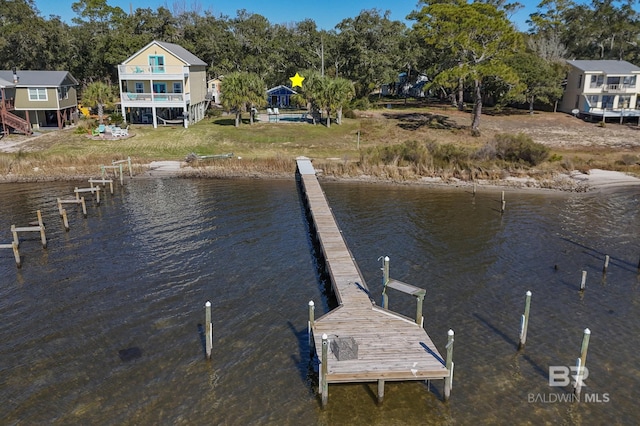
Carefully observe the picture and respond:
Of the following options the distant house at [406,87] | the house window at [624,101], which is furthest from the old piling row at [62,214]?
the house window at [624,101]

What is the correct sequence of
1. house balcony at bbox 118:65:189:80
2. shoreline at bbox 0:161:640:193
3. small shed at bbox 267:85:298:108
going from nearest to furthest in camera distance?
shoreline at bbox 0:161:640:193, house balcony at bbox 118:65:189:80, small shed at bbox 267:85:298:108

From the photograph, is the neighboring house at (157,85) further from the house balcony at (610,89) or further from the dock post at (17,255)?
the house balcony at (610,89)

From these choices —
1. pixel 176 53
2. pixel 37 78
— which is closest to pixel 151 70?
pixel 176 53

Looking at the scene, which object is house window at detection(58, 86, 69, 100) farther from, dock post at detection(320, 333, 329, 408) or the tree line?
dock post at detection(320, 333, 329, 408)

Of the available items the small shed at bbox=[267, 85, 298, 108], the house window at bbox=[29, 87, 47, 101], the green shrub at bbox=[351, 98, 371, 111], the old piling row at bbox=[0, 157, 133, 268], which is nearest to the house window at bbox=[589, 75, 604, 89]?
the green shrub at bbox=[351, 98, 371, 111]

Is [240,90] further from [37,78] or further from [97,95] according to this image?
[37,78]

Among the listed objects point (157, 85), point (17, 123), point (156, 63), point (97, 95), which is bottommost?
point (17, 123)
